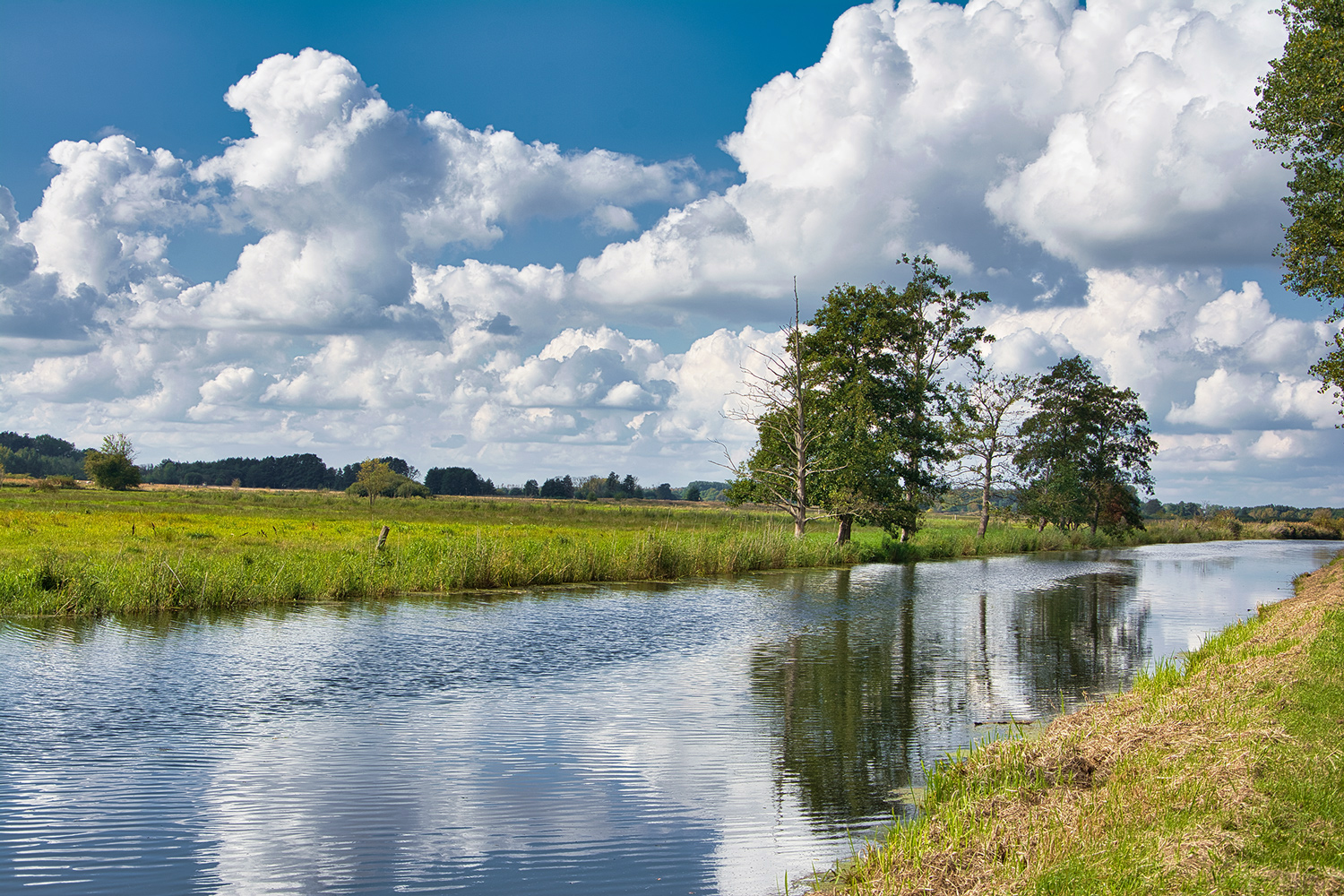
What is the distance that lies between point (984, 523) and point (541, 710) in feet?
145

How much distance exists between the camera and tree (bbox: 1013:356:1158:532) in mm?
53781

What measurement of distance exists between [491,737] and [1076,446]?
175 feet

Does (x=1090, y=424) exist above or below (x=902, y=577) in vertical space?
above

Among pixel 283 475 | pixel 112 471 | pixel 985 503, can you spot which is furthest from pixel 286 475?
pixel 985 503

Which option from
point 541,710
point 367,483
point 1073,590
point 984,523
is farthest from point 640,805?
point 367,483

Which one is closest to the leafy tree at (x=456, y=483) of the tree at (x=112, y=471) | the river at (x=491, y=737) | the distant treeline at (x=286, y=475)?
the distant treeline at (x=286, y=475)

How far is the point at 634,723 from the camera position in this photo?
9.65m

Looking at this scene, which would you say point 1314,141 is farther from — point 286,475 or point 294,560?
point 286,475

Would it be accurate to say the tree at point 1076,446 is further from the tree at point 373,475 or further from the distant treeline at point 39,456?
the distant treeline at point 39,456

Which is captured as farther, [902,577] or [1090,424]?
[1090,424]

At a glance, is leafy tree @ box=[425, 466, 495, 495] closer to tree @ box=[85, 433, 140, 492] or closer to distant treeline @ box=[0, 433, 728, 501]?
distant treeline @ box=[0, 433, 728, 501]

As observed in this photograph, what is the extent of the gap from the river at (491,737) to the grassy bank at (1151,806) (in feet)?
2.96

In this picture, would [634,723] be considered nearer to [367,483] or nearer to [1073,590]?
[1073,590]

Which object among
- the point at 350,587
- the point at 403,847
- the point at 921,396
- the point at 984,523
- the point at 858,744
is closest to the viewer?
the point at 403,847
